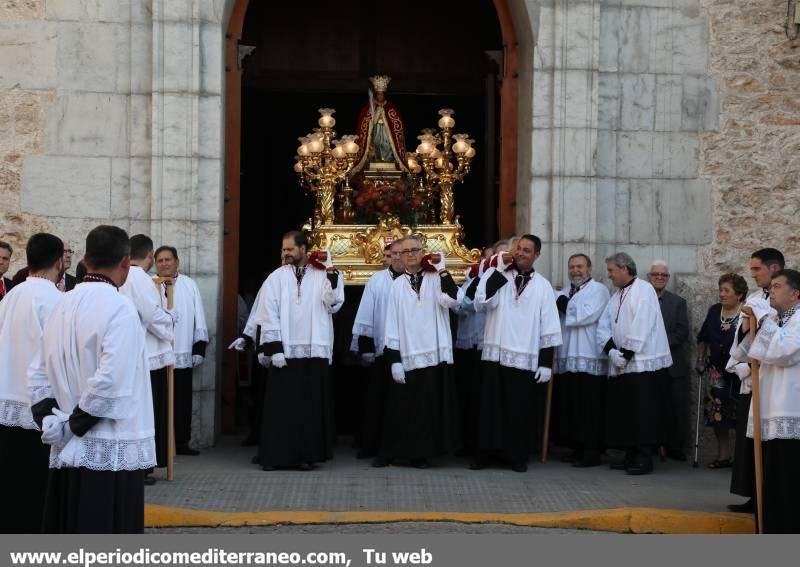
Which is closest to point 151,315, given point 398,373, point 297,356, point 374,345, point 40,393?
point 297,356

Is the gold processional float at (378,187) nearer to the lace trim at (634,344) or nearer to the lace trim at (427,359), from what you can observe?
the lace trim at (427,359)

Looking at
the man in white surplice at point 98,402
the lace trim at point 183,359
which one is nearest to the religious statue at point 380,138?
the lace trim at point 183,359

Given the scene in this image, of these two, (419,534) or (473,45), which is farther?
(473,45)

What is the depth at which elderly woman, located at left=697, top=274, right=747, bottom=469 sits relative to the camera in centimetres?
1134

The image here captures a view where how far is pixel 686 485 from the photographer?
10.7 m

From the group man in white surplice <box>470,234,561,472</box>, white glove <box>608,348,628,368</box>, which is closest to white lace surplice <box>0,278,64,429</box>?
man in white surplice <box>470,234,561,472</box>

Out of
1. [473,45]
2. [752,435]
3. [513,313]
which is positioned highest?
[473,45]

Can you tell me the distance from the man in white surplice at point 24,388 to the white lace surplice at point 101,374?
3.48ft

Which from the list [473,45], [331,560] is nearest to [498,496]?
[331,560]

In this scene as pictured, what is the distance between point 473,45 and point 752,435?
8643 millimetres

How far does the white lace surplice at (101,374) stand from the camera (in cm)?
632

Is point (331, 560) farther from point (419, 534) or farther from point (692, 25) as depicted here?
point (692, 25)

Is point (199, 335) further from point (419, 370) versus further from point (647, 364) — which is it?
point (647, 364)

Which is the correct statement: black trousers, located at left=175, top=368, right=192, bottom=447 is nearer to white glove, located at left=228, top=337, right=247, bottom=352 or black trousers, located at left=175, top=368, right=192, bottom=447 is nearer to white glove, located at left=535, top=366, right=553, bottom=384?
white glove, located at left=228, top=337, right=247, bottom=352
